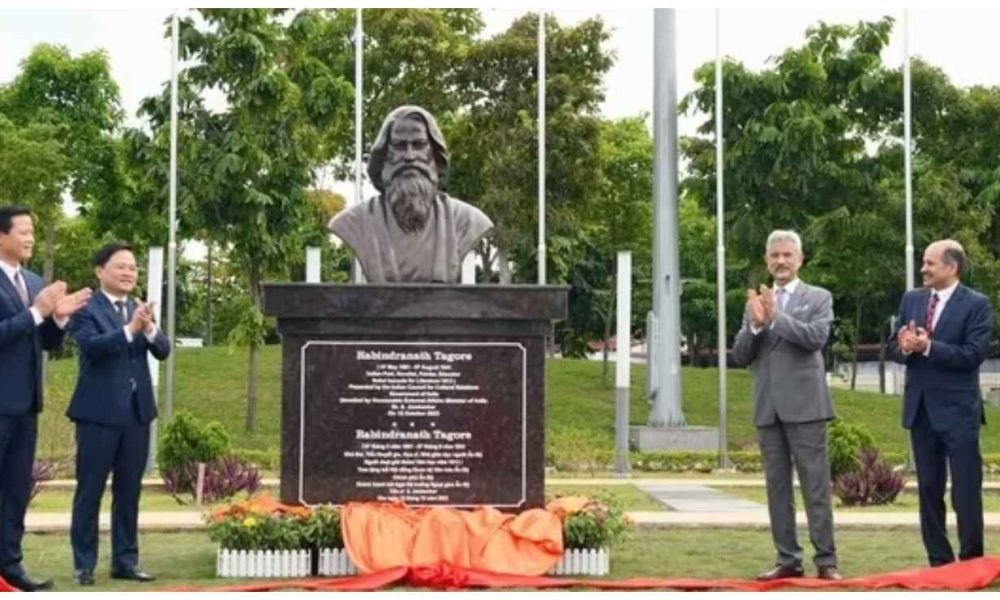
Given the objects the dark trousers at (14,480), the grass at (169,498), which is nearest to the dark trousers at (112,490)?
the dark trousers at (14,480)

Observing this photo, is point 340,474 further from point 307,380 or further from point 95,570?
point 95,570

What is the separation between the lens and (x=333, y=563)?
25.2ft

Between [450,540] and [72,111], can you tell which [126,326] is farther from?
[72,111]

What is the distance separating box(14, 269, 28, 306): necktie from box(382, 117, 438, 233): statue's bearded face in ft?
7.25

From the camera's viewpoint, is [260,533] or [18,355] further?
[260,533]

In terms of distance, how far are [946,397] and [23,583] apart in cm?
481

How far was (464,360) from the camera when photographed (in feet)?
26.9

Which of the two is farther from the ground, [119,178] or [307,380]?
[119,178]

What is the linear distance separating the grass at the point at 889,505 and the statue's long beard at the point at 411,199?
491 cm

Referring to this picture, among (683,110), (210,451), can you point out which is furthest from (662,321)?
(210,451)

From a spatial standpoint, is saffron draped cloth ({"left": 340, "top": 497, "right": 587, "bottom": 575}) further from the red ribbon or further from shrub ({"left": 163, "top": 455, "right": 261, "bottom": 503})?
shrub ({"left": 163, "top": 455, "right": 261, "bottom": 503})

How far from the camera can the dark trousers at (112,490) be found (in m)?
7.55

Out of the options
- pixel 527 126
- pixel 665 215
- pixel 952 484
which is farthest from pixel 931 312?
pixel 527 126

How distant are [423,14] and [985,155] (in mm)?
10653
